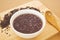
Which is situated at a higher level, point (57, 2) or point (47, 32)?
point (57, 2)

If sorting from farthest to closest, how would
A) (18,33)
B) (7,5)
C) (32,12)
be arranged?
(7,5) → (32,12) → (18,33)

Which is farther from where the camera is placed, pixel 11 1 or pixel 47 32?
pixel 11 1

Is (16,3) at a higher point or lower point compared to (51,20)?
higher

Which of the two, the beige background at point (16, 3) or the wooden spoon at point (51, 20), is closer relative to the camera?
the wooden spoon at point (51, 20)

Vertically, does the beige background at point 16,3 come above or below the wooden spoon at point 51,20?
above

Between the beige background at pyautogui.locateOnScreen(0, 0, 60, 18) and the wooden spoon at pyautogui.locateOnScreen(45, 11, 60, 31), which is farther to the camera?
the beige background at pyautogui.locateOnScreen(0, 0, 60, 18)

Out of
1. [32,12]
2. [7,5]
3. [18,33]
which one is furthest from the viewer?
[7,5]

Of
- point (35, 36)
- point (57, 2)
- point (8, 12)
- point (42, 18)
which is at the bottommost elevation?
point (35, 36)

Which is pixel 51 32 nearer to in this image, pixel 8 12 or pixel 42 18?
pixel 42 18

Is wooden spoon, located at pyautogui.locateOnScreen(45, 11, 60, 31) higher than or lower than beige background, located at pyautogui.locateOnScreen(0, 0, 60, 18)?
lower

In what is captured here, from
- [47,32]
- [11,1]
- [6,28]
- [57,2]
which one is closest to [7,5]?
[11,1]

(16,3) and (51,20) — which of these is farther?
(16,3)
